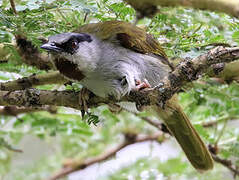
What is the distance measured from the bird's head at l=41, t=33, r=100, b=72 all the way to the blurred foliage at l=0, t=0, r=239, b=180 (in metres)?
0.07

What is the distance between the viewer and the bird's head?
2184 millimetres

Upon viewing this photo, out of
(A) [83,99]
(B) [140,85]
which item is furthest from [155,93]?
(A) [83,99]

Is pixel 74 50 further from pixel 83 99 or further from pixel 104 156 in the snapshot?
pixel 104 156

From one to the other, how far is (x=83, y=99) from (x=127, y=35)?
518 millimetres

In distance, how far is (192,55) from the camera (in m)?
2.20

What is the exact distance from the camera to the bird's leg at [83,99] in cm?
229

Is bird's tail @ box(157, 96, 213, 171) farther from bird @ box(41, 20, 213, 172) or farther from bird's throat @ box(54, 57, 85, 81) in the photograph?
bird's throat @ box(54, 57, 85, 81)

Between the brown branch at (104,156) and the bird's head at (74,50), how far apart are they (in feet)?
4.27

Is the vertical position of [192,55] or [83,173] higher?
[192,55]

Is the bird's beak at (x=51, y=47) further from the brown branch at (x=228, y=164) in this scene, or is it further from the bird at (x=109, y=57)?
the brown branch at (x=228, y=164)

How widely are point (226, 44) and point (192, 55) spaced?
0.20 metres

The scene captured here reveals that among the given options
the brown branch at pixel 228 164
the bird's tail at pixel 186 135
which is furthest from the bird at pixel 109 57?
the brown branch at pixel 228 164

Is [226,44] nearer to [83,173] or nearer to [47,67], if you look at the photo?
[47,67]

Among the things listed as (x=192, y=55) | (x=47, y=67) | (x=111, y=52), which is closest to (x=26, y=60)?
(x=47, y=67)
